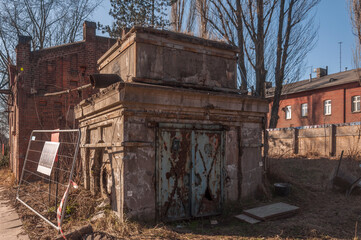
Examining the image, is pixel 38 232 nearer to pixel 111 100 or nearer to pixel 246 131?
pixel 111 100

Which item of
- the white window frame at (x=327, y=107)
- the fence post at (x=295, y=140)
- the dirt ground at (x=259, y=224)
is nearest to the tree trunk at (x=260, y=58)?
the fence post at (x=295, y=140)

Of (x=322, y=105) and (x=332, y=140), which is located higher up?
(x=322, y=105)

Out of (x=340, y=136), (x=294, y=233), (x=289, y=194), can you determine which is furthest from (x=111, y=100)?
(x=340, y=136)

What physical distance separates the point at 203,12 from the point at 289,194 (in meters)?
10.8

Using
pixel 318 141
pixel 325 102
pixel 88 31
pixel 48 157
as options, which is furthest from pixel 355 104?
pixel 48 157

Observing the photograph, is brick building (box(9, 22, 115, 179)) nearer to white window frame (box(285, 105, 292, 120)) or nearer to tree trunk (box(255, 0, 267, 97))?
tree trunk (box(255, 0, 267, 97))

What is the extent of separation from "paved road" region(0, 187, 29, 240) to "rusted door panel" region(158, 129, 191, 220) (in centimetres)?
295

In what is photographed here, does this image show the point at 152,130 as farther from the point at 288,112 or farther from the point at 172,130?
the point at 288,112

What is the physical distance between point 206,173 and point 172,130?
141 cm

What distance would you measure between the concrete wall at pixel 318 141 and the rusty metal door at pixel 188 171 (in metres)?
9.63

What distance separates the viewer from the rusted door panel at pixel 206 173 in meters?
6.90

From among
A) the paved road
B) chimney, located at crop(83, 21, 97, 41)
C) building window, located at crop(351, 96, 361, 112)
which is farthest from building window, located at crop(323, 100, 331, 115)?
the paved road

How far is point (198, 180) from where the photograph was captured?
22.8 ft

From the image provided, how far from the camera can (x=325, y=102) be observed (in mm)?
30219
